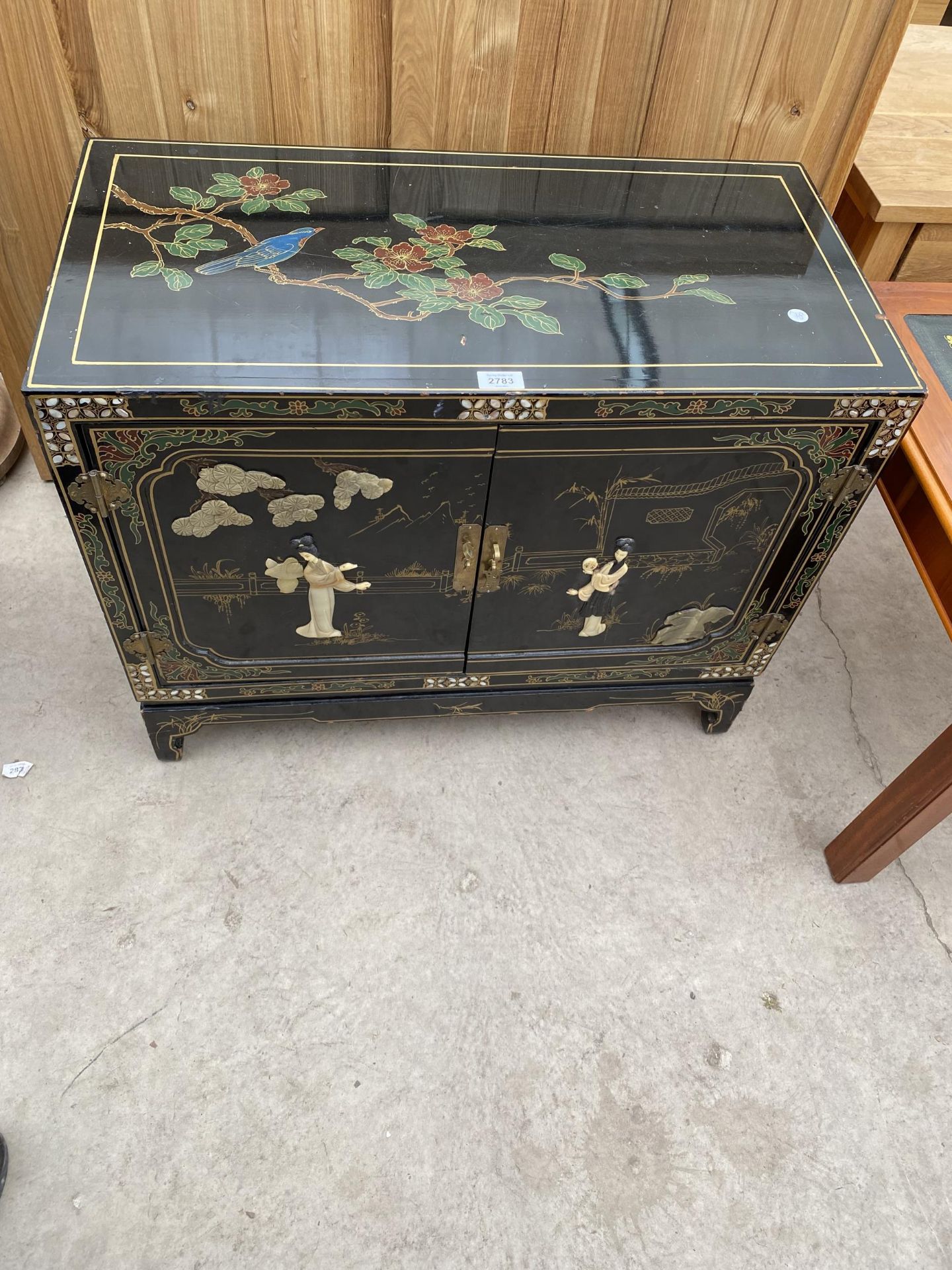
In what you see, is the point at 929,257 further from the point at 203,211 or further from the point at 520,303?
the point at 203,211

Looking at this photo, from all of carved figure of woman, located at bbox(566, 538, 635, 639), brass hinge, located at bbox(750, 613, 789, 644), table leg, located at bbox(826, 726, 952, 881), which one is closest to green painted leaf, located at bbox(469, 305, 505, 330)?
carved figure of woman, located at bbox(566, 538, 635, 639)

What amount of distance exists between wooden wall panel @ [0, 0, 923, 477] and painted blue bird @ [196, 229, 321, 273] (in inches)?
14.4

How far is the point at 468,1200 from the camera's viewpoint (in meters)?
1.43

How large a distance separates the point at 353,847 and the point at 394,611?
0.49 meters

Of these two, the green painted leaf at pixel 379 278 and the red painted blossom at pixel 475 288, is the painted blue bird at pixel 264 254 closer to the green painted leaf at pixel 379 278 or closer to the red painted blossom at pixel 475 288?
the green painted leaf at pixel 379 278

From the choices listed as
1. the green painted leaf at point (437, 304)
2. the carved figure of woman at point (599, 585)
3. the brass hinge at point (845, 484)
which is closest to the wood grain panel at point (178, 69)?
the green painted leaf at point (437, 304)

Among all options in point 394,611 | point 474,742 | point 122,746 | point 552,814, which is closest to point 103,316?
point 394,611

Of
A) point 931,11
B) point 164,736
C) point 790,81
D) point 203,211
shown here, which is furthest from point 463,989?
point 931,11

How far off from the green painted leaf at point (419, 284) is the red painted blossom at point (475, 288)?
0.08 feet

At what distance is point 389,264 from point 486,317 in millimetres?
189

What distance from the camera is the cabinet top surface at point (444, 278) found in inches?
50.0

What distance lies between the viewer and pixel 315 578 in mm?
1508

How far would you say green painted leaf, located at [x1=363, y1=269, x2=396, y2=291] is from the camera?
1.38 meters

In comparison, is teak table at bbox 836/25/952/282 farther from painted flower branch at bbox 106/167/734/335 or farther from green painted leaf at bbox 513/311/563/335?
green painted leaf at bbox 513/311/563/335
